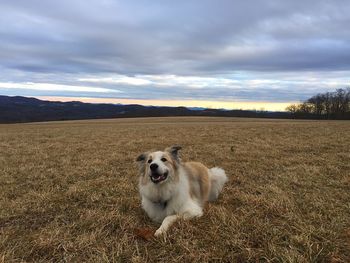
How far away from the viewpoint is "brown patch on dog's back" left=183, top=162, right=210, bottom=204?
6027 mm

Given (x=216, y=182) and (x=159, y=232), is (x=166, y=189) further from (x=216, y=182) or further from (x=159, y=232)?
(x=216, y=182)

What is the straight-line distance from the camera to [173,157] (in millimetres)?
5738

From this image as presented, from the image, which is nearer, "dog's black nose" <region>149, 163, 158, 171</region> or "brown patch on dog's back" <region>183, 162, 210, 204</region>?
"dog's black nose" <region>149, 163, 158, 171</region>

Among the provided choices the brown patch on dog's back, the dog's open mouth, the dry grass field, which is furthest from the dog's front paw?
the brown patch on dog's back

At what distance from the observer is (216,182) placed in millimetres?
6980

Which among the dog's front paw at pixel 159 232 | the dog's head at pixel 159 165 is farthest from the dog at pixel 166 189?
the dog's front paw at pixel 159 232

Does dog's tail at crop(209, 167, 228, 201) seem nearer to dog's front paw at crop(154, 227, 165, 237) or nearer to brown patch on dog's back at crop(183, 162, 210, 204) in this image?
brown patch on dog's back at crop(183, 162, 210, 204)

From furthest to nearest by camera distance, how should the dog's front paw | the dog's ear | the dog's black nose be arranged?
1. the dog's ear
2. the dog's black nose
3. the dog's front paw

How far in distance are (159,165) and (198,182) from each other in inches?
56.0

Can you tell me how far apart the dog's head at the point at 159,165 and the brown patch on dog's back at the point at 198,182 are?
0.61 meters

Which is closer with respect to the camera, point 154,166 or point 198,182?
point 154,166

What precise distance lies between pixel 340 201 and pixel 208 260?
359cm

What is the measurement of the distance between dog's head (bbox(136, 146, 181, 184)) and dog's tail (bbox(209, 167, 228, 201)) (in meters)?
1.37

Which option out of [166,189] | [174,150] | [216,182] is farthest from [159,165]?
[216,182]
